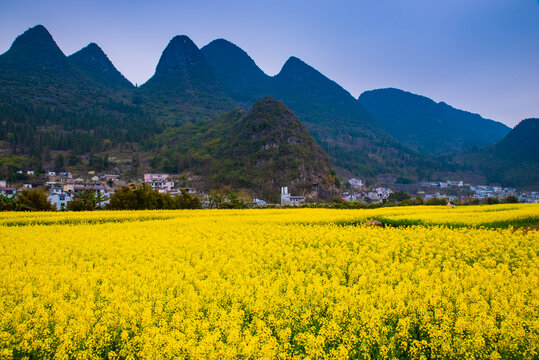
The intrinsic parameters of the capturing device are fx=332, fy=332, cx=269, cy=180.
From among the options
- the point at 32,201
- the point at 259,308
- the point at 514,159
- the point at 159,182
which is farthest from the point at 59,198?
the point at 514,159

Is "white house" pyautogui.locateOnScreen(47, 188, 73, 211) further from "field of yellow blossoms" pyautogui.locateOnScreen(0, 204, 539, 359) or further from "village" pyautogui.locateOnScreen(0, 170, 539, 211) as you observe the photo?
"field of yellow blossoms" pyautogui.locateOnScreen(0, 204, 539, 359)

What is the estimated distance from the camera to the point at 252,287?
21.6 ft

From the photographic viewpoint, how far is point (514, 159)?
529ft

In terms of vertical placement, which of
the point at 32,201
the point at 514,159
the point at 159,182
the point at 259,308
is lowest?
the point at 259,308

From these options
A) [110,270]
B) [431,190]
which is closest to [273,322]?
[110,270]

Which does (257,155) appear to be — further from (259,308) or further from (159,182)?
(259,308)

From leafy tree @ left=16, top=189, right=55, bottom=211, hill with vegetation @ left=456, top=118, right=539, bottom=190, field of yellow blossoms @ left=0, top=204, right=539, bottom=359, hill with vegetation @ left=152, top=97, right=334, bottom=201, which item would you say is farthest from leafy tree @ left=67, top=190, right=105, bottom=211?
hill with vegetation @ left=456, top=118, right=539, bottom=190

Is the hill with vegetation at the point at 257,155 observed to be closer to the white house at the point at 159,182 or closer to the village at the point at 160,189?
the village at the point at 160,189

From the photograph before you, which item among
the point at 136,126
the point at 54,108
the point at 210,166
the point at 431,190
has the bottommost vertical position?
the point at 431,190

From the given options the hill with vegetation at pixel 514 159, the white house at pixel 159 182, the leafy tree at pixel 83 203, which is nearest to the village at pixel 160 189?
the white house at pixel 159 182

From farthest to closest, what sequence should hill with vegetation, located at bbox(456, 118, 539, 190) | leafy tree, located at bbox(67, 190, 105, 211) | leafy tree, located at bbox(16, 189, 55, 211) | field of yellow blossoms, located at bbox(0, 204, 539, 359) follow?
hill with vegetation, located at bbox(456, 118, 539, 190) < leafy tree, located at bbox(67, 190, 105, 211) < leafy tree, located at bbox(16, 189, 55, 211) < field of yellow blossoms, located at bbox(0, 204, 539, 359)

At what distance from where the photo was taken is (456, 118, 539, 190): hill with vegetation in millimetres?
144625

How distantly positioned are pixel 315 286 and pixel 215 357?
9.10ft

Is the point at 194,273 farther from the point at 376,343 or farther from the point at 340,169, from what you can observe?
the point at 340,169
